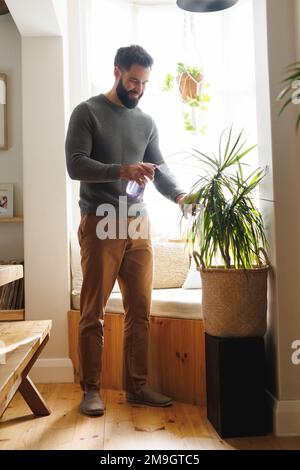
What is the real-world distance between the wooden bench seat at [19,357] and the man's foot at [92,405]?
0.56 feet

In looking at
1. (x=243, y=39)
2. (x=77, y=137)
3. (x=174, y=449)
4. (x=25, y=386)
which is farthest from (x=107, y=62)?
(x=174, y=449)

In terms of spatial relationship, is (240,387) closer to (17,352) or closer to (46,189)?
(17,352)

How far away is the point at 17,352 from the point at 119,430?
654 millimetres

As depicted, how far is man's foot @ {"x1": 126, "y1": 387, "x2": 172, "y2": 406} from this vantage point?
7.99 ft

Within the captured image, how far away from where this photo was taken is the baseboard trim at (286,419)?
2057 millimetres

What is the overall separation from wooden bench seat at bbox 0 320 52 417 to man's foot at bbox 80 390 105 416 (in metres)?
0.17

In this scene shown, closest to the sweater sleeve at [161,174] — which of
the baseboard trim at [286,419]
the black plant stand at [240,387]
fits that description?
the black plant stand at [240,387]

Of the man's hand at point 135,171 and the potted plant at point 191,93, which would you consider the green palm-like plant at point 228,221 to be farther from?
the potted plant at point 191,93

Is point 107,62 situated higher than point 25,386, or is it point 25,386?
point 107,62

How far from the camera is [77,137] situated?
2330 mm

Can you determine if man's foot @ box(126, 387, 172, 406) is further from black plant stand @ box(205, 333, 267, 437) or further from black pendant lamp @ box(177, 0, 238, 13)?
black pendant lamp @ box(177, 0, 238, 13)

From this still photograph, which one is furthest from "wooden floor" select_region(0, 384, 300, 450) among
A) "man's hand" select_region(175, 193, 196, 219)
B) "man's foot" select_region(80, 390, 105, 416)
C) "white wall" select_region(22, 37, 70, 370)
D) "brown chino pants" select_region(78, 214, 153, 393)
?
"man's hand" select_region(175, 193, 196, 219)

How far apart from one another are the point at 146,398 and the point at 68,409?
368 mm

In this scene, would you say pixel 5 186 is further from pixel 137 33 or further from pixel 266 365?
pixel 266 365
